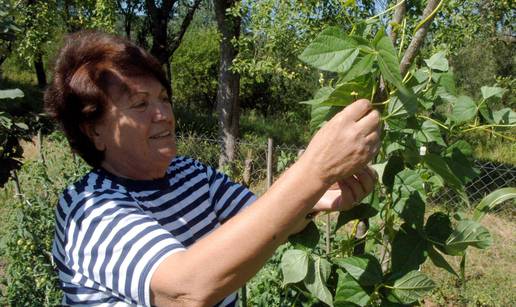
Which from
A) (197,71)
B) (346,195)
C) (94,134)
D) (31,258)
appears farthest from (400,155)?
(197,71)

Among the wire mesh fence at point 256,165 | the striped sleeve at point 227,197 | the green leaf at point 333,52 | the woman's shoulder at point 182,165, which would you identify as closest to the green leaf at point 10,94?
the woman's shoulder at point 182,165

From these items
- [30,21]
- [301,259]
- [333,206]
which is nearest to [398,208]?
[333,206]

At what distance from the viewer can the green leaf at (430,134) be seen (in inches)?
44.3

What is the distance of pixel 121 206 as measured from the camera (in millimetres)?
1092

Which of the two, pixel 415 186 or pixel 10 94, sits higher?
pixel 10 94

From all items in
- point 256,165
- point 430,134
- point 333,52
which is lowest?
point 256,165

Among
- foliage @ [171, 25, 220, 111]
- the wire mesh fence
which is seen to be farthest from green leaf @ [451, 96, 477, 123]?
foliage @ [171, 25, 220, 111]

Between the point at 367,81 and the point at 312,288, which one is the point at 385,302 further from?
the point at 367,81

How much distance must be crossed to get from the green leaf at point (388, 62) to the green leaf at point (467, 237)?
1.47 ft

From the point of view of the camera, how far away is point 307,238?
1256 mm

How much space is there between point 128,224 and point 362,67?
55 centimetres

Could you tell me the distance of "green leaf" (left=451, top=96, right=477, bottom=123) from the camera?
1130 mm

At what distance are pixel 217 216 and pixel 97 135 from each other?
1.34 feet

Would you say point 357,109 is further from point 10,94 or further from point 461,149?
point 10,94
